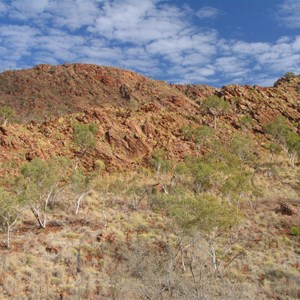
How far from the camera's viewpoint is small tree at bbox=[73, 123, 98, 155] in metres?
45.7

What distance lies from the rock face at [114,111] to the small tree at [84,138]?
89 cm

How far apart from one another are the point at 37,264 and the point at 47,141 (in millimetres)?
26434

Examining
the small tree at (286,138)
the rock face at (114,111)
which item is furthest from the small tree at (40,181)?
the small tree at (286,138)

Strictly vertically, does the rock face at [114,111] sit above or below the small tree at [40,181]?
above

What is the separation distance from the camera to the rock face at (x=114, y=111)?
4728 cm

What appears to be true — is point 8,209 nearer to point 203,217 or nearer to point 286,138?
point 203,217

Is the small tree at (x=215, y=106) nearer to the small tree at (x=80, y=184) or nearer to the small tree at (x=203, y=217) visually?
the small tree at (x=80, y=184)

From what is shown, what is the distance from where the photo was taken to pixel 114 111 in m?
60.0

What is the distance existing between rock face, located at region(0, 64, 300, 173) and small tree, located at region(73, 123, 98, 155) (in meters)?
0.89

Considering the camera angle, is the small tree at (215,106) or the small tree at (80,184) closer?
the small tree at (80,184)

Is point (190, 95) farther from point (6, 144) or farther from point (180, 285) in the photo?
point (180, 285)

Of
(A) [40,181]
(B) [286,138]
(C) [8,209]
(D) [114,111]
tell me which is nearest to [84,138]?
(D) [114,111]

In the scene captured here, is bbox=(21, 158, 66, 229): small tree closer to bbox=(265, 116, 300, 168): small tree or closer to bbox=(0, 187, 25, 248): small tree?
bbox=(0, 187, 25, 248): small tree

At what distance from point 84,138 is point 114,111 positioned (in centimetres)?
1513
